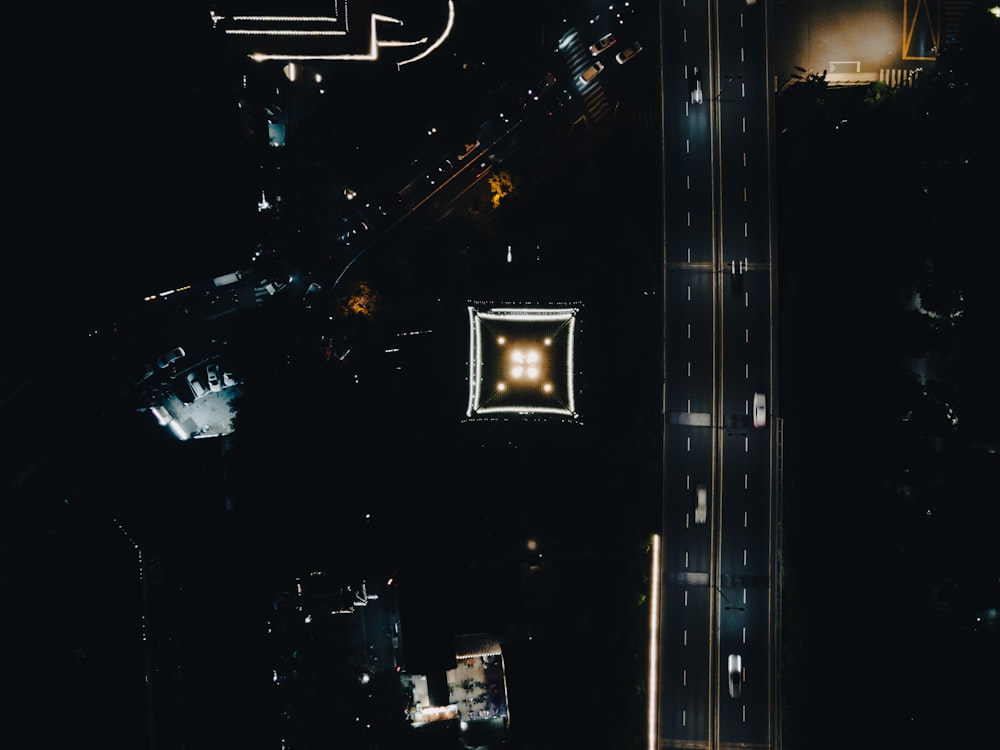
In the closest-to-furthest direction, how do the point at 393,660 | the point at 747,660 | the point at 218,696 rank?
the point at 218,696 < the point at 747,660 < the point at 393,660

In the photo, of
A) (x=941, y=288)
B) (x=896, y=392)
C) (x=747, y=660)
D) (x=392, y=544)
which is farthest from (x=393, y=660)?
(x=941, y=288)

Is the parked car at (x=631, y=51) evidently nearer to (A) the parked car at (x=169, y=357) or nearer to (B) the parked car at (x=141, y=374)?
(A) the parked car at (x=169, y=357)

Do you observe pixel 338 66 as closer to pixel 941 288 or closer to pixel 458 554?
pixel 458 554

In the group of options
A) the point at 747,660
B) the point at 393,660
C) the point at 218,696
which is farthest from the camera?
the point at 393,660

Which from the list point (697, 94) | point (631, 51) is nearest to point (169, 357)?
point (631, 51)

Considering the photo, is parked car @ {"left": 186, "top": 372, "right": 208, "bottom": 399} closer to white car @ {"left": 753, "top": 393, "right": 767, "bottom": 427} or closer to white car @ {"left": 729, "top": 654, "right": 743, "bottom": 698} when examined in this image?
white car @ {"left": 753, "top": 393, "right": 767, "bottom": 427}

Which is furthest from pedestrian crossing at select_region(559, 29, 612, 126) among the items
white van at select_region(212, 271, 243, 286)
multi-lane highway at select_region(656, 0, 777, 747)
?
white van at select_region(212, 271, 243, 286)

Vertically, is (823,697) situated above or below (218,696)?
below
